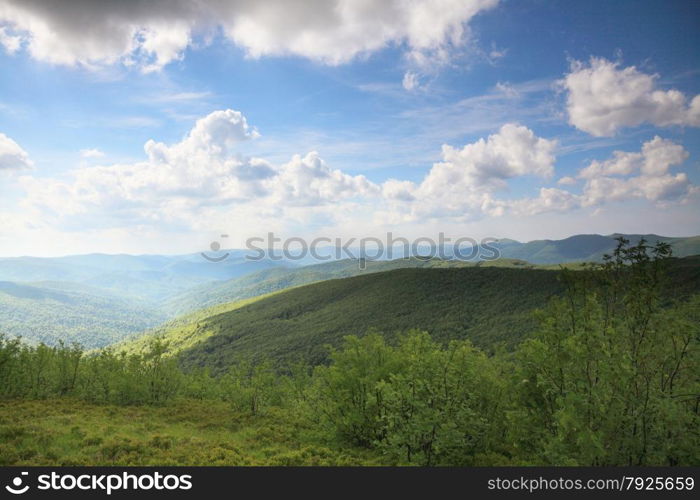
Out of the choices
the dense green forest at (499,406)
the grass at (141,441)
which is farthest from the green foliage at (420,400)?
the grass at (141,441)

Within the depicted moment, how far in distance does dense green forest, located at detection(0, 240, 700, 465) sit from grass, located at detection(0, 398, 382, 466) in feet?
0.41

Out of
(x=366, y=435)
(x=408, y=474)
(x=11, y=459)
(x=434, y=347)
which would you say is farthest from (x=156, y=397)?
(x=408, y=474)

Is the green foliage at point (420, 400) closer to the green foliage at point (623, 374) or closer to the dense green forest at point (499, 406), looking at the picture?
the dense green forest at point (499, 406)

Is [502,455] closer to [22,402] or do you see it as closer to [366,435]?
[366,435]

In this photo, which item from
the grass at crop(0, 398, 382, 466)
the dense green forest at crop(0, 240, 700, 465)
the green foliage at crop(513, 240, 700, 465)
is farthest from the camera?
the grass at crop(0, 398, 382, 466)

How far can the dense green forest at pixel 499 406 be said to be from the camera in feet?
42.2

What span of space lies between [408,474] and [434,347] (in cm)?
1315

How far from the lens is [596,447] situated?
12164 mm

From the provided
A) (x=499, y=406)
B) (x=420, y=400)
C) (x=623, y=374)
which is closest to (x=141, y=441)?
(x=420, y=400)

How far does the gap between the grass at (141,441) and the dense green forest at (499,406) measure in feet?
0.41

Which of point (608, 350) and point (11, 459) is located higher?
point (608, 350)

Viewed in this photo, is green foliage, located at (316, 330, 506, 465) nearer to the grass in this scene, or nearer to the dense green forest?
the dense green forest

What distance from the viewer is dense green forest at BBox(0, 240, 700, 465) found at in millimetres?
12867

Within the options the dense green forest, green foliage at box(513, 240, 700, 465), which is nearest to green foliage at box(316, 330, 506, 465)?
the dense green forest
